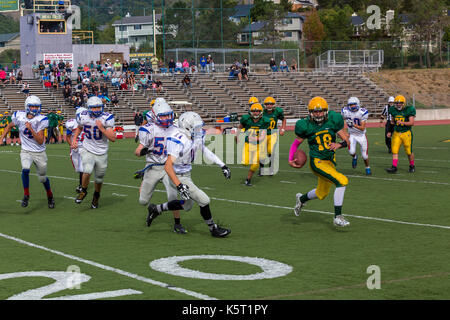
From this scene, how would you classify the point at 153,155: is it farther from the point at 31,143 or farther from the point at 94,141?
the point at 31,143

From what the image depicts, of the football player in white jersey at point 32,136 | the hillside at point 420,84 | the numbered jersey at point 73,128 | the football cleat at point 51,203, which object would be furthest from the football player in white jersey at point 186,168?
the hillside at point 420,84

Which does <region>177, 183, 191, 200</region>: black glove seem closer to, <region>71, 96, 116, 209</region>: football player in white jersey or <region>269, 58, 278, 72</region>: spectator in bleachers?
<region>71, 96, 116, 209</region>: football player in white jersey

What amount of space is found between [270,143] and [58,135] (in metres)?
18.6

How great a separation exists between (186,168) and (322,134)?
195 centimetres

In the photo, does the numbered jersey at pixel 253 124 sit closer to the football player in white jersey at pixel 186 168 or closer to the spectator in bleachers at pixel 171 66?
the football player in white jersey at pixel 186 168

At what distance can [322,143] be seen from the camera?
30.7 ft

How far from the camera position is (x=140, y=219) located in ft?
34.0

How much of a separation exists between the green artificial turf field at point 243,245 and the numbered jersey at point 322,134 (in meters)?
1.02

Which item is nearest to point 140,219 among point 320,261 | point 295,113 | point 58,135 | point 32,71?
point 320,261

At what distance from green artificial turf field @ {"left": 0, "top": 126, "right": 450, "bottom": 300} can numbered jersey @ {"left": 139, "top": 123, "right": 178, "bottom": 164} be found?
1.01 meters

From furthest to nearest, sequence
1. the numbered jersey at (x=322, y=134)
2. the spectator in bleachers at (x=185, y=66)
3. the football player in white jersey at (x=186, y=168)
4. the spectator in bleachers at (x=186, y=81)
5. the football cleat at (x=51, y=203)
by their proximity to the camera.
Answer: the spectator in bleachers at (x=185, y=66)
the spectator in bleachers at (x=186, y=81)
the football cleat at (x=51, y=203)
the numbered jersey at (x=322, y=134)
the football player in white jersey at (x=186, y=168)

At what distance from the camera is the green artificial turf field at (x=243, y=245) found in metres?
6.26

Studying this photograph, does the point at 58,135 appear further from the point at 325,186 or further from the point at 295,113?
the point at 325,186
